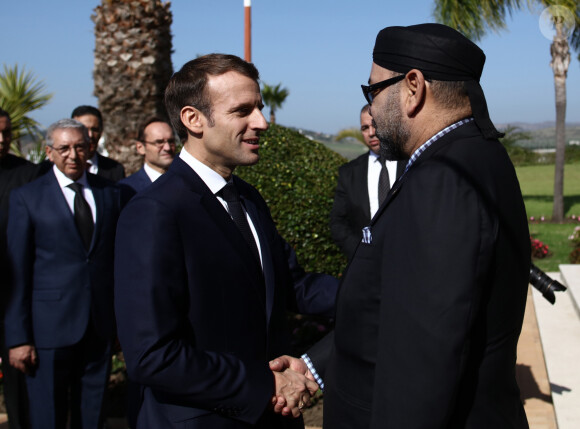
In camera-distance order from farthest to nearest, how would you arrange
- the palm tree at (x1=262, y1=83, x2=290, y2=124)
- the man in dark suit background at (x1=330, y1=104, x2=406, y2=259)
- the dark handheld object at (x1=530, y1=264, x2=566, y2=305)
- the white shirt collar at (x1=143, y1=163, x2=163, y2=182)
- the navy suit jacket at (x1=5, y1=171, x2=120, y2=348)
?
the palm tree at (x1=262, y1=83, x2=290, y2=124)
the white shirt collar at (x1=143, y1=163, x2=163, y2=182)
the man in dark suit background at (x1=330, y1=104, x2=406, y2=259)
the navy suit jacket at (x1=5, y1=171, x2=120, y2=348)
the dark handheld object at (x1=530, y1=264, x2=566, y2=305)

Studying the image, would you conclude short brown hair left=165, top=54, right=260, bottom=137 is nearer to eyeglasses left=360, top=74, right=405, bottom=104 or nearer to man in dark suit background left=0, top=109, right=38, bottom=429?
eyeglasses left=360, top=74, right=405, bottom=104

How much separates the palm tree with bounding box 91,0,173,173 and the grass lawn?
7.21 m

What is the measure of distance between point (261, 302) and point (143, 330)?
48 cm

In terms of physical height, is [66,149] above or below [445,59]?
below

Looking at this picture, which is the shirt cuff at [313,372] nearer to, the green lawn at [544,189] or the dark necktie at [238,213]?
the dark necktie at [238,213]

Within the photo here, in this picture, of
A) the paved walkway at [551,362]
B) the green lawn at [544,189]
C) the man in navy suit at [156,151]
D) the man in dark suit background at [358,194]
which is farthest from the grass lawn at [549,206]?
the man in navy suit at [156,151]

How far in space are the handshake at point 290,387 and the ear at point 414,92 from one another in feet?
3.48

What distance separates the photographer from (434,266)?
160cm

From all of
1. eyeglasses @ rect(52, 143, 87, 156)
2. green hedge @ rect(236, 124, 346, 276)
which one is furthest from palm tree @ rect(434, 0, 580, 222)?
eyeglasses @ rect(52, 143, 87, 156)

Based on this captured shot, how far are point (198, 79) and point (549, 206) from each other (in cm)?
2137

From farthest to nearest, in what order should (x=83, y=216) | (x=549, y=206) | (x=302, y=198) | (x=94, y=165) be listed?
(x=549, y=206), (x=94, y=165), (x=302, y=198), (x=83, y=216)

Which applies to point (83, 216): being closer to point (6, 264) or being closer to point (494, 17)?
point (6, 264)

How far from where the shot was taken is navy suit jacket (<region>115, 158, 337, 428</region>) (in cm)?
196

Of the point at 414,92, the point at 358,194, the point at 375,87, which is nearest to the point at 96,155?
the point at 358,194
